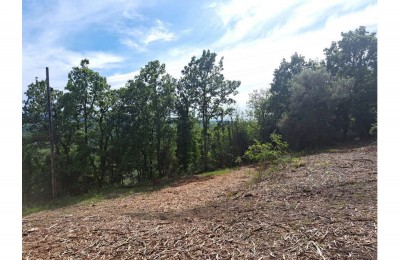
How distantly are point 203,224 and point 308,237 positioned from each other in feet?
4.40

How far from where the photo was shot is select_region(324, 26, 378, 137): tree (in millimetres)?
16516

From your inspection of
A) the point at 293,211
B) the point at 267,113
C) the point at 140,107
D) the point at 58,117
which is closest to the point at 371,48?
the point at 267,113

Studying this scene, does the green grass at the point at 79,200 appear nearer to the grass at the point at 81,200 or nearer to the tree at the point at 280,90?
the grass at the point at 81,200

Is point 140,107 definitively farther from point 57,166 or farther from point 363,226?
point 363,226

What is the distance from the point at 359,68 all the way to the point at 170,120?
12.8 m

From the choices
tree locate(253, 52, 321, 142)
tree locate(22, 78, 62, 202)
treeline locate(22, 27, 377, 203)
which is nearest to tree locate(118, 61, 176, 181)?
treeline locate(22, 27, 377, 203)

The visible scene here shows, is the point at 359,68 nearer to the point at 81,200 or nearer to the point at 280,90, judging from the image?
the point at 280,90

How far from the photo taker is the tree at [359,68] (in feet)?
54.2

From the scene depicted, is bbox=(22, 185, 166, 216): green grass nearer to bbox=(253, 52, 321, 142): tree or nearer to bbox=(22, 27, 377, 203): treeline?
bbox=(22, 27, 377, 203): treeline

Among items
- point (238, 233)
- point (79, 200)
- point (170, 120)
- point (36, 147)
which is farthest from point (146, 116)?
point (238, 233)

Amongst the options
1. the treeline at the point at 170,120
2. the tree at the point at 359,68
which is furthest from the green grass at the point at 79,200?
the tree at the point at 359,68

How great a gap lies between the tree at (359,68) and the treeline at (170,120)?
0.19 ft

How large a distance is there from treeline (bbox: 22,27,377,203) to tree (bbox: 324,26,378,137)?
59 millimetres

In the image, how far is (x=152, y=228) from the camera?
3480 millimetres
